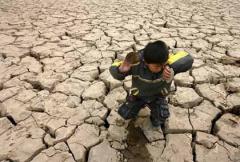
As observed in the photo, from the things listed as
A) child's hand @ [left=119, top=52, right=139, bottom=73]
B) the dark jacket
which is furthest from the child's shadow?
child's hand @ [left=119, top=52, right=139, bottom=73]

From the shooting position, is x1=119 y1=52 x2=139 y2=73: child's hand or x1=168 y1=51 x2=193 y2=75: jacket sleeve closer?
x1=119 y1=52 x2=139 y2=73: child's hand

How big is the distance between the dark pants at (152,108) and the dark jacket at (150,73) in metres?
0.09

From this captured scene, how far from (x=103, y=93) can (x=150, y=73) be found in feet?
2.21

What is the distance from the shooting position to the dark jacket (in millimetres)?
1516

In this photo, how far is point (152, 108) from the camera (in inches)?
68.1

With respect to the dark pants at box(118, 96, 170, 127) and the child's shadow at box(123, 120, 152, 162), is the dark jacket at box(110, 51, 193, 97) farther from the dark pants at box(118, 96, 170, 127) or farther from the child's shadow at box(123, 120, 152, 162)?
the child's shadow at box(123, 120, 152, 162)

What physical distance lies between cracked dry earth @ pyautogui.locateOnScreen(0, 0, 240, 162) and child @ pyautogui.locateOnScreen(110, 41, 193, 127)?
0.41 ft

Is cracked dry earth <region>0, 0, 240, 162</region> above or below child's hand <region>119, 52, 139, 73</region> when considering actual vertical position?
below

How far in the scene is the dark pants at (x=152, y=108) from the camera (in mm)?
1678

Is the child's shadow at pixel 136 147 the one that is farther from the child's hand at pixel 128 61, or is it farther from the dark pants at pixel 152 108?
the child's hand at pixel 128 61

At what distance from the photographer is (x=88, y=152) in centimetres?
158

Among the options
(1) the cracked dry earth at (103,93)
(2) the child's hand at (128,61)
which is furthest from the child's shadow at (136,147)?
(2) the child's hand at (128,61)

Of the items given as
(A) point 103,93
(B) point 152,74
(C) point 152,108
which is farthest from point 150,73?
(A) point 103,93

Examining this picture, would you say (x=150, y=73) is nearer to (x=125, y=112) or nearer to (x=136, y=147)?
(x=125, y=112)
